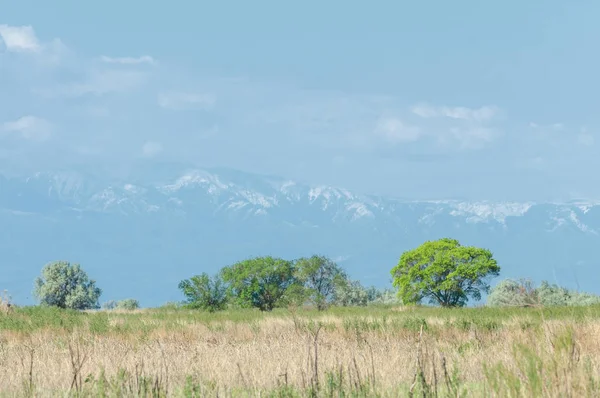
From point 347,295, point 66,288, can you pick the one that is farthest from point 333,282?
point 66,288

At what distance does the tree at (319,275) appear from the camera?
54969mm

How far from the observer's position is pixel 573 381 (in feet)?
19.7

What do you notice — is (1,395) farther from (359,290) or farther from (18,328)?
(359,290)

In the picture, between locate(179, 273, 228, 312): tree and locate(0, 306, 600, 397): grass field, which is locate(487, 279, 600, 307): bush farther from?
locate(179, 273, 228, 312): tree

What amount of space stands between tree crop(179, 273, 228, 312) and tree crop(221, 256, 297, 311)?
218 cm

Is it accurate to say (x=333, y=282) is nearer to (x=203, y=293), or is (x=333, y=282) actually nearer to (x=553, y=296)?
(x=203, y=293)

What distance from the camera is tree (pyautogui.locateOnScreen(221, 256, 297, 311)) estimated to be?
52562mm

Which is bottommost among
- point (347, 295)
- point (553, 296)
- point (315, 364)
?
point (315, 364)

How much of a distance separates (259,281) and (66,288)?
25.1 meters

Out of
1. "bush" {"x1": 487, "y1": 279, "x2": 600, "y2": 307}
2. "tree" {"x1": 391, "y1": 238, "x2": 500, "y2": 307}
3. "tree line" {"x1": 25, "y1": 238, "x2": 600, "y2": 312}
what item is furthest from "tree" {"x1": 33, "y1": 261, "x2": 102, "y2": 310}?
"bush" {"x1": 487, "y1": 279, "x2": 600, "y2": 307}

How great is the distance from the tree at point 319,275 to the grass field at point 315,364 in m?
31.8

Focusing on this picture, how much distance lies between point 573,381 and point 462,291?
4594cm

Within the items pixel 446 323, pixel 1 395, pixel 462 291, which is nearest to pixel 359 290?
pixel 462 291

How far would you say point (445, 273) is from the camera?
51344 millimetres
